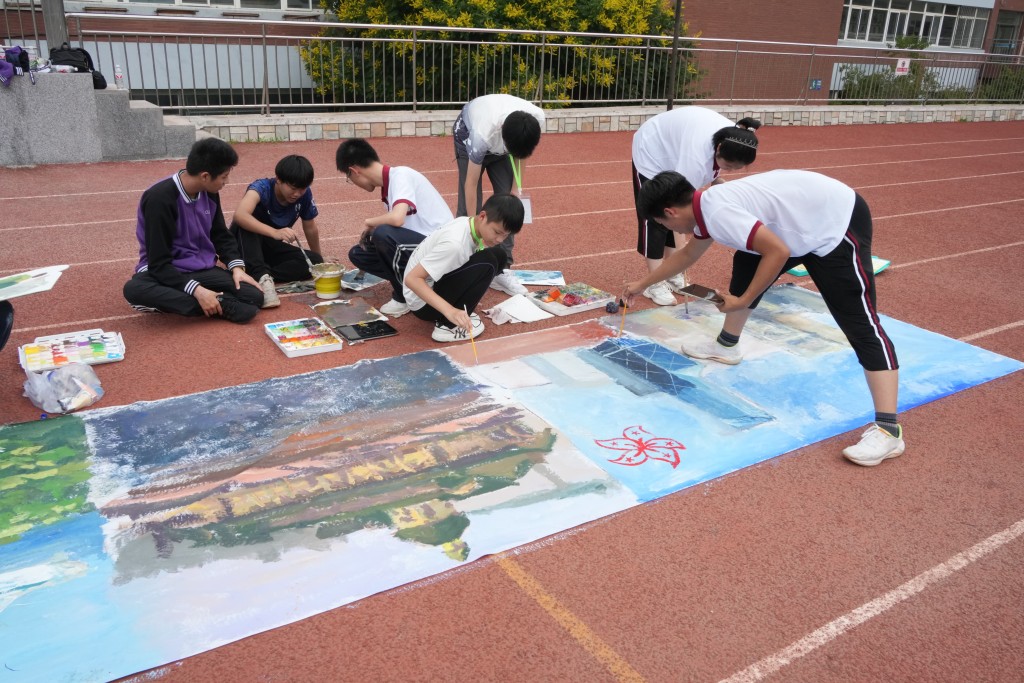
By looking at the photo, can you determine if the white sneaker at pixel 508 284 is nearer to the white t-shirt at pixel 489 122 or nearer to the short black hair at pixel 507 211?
the white t-shirt at pixel 489 122

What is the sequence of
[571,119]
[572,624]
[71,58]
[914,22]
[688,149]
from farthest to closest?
[914,22]
[571,119]
[71,58]
[688,149]
[572,624]

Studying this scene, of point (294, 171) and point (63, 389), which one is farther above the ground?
point (294, 171)

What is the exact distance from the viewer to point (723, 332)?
13.5ft

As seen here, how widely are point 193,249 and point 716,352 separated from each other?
297cm

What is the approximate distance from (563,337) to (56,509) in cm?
258

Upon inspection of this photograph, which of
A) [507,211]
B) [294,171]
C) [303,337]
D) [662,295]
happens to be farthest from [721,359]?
[294,171]

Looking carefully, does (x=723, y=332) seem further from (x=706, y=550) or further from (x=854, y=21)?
(x=854, y=21)

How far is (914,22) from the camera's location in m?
23.0

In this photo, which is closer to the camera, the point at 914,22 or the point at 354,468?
the point at 354,468

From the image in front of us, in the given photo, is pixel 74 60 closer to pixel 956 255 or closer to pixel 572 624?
pixel 572 624

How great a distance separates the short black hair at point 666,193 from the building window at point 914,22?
21.2 metres

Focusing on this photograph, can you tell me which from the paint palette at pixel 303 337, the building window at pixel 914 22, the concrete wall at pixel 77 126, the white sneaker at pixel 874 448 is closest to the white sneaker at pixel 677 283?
the white sneaker at pixel 874 448

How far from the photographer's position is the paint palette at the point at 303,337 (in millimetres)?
3990

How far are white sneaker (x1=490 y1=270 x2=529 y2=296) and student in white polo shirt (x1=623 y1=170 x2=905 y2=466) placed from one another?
1811 mm
